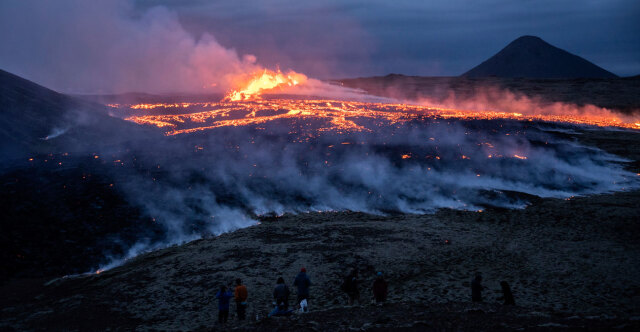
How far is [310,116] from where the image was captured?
3002 inches

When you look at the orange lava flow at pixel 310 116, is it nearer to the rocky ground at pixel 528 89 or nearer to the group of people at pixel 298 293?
the rocky ground at pixel 528 89

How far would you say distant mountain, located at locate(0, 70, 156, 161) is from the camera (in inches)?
1874

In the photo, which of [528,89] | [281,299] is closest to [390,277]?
[281,299]

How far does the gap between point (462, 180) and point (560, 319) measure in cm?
3006

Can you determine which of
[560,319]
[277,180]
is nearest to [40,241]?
[277,180]

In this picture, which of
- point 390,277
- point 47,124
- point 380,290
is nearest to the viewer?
point 380,290

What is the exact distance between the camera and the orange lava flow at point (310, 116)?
221 feet

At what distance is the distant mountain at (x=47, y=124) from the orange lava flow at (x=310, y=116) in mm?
6116

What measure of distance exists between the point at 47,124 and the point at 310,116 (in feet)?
129

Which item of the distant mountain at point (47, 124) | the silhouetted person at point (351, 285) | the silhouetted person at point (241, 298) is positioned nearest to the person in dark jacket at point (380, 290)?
the silhouetted person at point (351, 285)

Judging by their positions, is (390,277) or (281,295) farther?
(390,277)

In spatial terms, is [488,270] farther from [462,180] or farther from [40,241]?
[40,241]

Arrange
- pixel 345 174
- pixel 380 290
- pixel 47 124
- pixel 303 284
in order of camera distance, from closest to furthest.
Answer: pixel 303 284
pixel 380 290
pixel 345 174
pixel 47 124

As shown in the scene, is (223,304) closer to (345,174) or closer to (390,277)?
(390,277)
